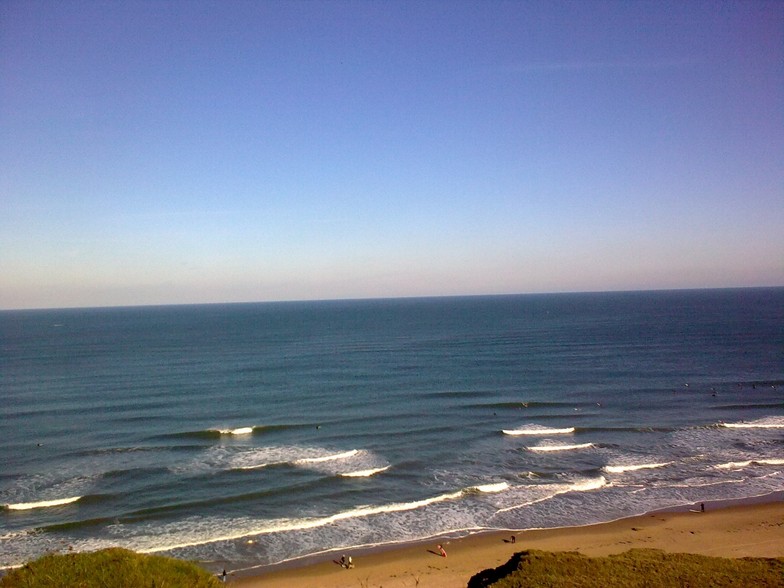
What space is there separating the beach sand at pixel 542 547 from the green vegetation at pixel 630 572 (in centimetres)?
668

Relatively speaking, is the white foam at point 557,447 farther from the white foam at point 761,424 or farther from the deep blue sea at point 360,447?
the white foam at point 761,424

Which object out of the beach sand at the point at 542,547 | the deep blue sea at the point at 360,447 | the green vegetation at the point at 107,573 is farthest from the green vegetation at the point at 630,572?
the deep blue sea at the point at 360,447

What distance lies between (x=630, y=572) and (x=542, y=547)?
9.75 meters

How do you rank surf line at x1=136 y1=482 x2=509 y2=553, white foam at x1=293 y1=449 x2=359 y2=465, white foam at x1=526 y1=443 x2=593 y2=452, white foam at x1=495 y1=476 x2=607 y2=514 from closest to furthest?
surf line at x1=136 y1=482 x2=509 y2=553
white foam at x1=495 y1=476 x2=607 y2=514
white foam at x1=293 y1=449 x2=359 y2=465
white foam at x1=526 y1=443 x2=593 y2=452

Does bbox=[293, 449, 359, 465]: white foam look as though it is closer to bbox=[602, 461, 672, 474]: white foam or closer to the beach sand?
the beach sand

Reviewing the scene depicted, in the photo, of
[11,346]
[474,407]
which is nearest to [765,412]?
[474,407]

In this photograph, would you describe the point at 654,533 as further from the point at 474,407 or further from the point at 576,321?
the point at 576,321

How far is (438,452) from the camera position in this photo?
3900cm

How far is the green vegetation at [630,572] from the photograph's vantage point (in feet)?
52.7

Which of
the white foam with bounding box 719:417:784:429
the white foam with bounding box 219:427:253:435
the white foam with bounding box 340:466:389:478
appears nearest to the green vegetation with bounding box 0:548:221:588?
the white foam with bounding box 340:466:389:478

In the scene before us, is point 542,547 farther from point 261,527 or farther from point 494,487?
point 261,527

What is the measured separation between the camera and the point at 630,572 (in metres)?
17.1

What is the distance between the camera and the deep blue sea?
93.8 feet

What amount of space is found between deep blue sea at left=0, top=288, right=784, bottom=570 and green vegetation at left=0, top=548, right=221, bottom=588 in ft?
32.7
